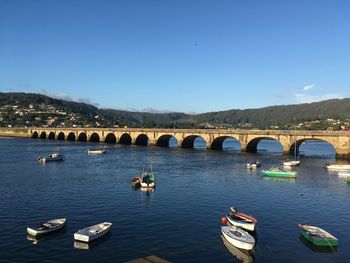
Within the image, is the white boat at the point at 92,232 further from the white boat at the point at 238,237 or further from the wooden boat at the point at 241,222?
the wooden boat at the point at 241,222

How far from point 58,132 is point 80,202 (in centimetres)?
14655

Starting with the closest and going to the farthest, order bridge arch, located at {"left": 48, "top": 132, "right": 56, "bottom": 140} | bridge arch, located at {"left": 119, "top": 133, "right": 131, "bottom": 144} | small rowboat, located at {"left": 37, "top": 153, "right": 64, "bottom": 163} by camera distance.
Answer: small rowboat, located at {"left": 37, "top": 153, "right": 64, "bottom": 163}, bridge arch, located at {"left": 119, "top": 133, "right": 131, "bottom": 144}, bridge arch, located at {"left": 48, "top": 132, "right": 56, "bottom": 140}

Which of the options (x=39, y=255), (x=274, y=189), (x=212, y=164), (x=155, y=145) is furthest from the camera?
(x=155, y=145)

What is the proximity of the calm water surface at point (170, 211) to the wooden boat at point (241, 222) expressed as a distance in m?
1.01

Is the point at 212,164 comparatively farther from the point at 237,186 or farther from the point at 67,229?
the point at 67,229

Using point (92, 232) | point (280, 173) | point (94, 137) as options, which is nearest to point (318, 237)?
point (92, 232)

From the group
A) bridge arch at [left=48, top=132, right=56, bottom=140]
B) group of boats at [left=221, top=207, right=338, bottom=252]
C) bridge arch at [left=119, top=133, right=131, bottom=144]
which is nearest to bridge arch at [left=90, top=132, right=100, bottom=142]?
bridge arch at [left=119, top=133, right=131, bottom=144]

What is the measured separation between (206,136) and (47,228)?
87.1m

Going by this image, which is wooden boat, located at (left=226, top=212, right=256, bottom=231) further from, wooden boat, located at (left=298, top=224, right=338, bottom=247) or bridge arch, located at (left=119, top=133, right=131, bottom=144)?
bridge arch, located at (left=119, top=133, right=131, bottom=144)

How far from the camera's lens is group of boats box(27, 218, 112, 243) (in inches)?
1163

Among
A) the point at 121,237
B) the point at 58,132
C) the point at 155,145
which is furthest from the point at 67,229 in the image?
the point at 58,132

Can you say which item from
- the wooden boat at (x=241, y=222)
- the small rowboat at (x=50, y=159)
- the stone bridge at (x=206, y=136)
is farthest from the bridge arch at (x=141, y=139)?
the wooden boat at (x=241, y=222)

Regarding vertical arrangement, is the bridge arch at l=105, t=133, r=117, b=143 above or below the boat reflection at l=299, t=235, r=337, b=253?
above

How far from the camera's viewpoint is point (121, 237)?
30938 millimetres
